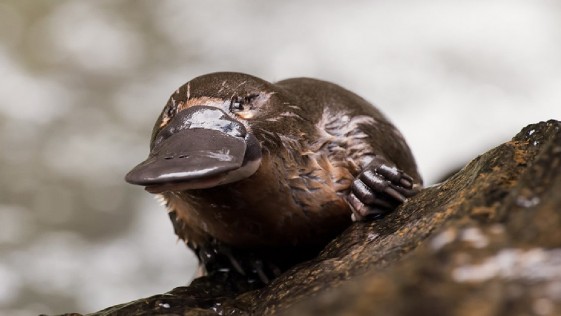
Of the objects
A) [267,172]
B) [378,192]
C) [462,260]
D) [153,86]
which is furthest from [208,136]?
[153,86]

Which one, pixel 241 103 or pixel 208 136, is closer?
pixel 208 136

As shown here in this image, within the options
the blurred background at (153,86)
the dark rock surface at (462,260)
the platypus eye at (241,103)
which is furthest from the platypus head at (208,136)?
the blurred background at (153,86)

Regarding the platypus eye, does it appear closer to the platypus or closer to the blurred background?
the platypus

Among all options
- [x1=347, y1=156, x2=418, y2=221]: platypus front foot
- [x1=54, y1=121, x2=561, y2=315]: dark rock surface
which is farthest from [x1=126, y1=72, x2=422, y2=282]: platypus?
[x1=54, y1=121, x2=561, y2=315]: dark rock surface

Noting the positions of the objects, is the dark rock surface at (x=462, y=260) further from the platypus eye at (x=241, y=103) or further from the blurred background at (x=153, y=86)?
the blurred background at (x=153, y=86)

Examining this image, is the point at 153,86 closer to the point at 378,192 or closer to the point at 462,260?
the point at 378,192

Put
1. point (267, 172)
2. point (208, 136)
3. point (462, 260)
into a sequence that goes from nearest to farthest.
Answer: point (462, 260)
point (208, 136)
point (267, 172)
